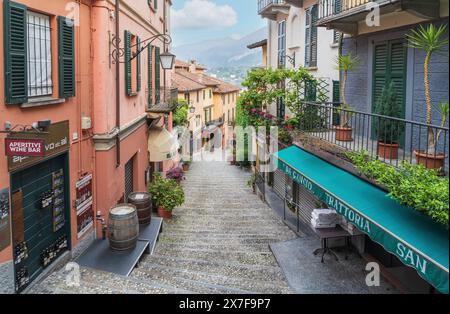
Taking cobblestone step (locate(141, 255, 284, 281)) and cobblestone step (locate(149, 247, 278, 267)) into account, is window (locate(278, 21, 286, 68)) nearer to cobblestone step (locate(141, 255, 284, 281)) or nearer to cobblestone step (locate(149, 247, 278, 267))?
cobblestone step (locate(149, 247, 278, 267))

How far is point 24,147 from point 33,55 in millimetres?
2268

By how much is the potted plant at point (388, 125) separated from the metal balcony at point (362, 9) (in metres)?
1.58

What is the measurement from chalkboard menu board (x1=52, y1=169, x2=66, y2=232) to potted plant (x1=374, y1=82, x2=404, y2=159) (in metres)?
6.67

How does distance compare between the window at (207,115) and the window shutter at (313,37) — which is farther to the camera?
the window at (207,115)

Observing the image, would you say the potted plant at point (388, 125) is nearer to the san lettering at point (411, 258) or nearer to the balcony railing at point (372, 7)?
the balcony railing at point (372, 7)

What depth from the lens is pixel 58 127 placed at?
8.94 metres

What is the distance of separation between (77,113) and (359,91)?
25.0 feet

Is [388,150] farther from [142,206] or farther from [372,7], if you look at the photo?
[142,206]

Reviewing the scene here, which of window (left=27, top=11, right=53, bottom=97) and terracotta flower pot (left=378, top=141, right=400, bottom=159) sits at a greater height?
window (left=27, top=11, right=53, bottom=97)

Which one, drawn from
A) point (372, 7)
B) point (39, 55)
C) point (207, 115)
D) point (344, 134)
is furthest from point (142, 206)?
point (207, 115)

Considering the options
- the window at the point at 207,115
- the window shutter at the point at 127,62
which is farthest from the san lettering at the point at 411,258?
the window at the point at 207,115

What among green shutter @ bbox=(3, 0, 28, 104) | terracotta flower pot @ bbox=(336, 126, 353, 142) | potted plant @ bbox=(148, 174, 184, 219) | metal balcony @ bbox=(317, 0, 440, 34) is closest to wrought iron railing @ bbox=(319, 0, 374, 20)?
metal balcony @ bbox=(317, 0, 440, 34)

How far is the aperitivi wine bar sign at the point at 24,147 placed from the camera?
22.1 feet

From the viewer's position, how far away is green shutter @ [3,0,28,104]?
6.86 m
